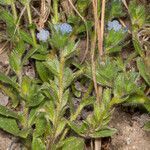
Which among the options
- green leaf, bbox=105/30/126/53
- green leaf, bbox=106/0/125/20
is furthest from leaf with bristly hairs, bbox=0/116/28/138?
green leaf, bbox=106/0/125/20

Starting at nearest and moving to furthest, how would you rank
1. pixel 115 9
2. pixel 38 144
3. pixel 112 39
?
pixel 38 144
pixel 112 39
pixel 115 9

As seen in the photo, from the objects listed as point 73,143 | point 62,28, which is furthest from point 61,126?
point 62,28

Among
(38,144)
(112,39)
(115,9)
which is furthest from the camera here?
(115,9)

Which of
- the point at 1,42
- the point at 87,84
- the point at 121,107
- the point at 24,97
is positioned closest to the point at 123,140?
the point at 121,107

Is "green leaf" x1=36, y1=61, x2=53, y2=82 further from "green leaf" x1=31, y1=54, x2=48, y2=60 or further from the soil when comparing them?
the soil

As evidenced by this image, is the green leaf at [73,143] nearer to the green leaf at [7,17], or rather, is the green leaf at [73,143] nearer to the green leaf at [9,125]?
the green leaf at [9,125]

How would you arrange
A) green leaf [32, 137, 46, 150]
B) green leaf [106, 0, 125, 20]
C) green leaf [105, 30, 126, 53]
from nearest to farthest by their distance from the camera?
green leaf [32, 137, 46, 150] → green leaf [105, 30, 126, 53] → green leaf [106, 0, 125, 20]

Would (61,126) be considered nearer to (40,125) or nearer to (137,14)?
(40,125)

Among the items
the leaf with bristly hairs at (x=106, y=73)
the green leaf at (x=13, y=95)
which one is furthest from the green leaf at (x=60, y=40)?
the green leaf at (x=13, y=95)
